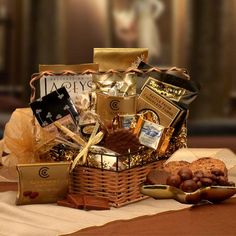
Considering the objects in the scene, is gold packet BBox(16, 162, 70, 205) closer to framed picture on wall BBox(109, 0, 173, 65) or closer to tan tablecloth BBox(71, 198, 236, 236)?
tan tablecloth BBox(71, 198, 236, 236)

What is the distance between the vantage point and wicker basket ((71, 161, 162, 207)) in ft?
4.42

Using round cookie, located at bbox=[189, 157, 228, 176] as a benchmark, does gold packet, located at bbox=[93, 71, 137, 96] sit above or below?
above

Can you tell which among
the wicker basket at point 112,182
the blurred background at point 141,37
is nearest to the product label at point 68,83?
the wicker basket at point 112,182

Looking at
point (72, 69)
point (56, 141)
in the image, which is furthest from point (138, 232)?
point (72, 69)

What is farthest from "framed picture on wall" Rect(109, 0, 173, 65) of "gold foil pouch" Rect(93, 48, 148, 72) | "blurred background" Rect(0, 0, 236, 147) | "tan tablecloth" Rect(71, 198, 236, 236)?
"tan tablecloth" Rect(71, 198, 236, 236)

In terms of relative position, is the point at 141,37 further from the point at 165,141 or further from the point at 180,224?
the point at 180,224

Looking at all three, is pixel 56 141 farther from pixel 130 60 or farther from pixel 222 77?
pixel 222 77

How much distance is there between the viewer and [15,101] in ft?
14.5

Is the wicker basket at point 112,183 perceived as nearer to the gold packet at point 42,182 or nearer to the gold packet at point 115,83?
the gold packet at point 42,182

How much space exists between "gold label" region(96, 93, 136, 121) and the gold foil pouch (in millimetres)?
166

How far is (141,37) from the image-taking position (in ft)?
14.3

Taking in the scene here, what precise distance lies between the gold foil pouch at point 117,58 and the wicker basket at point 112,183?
332mm

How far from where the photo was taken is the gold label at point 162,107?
57.4 inches

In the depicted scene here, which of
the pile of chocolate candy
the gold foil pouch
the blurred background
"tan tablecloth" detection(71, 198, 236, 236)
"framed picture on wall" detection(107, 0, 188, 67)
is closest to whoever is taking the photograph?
"tan tablecloth" detection(71, 198, 236, 236)
